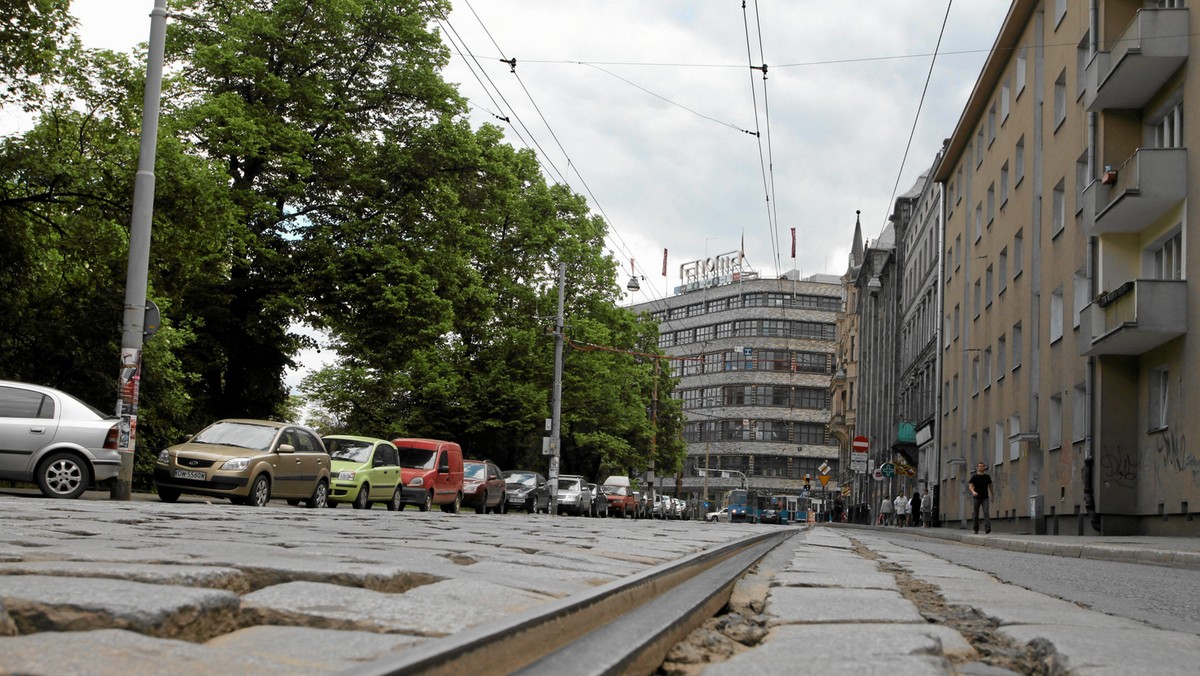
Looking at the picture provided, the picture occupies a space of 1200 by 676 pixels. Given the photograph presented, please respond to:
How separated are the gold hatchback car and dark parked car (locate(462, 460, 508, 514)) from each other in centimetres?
Answer: 1056

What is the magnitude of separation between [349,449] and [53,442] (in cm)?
987

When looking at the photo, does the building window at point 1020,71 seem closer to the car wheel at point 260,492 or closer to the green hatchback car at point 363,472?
the green hatchback car at point 363,472

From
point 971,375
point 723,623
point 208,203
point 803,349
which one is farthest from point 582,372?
point 803,349

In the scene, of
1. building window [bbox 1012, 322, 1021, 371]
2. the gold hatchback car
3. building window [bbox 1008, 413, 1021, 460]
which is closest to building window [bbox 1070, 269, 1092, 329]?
building window [bbox 1008, 413, 1021, 460]

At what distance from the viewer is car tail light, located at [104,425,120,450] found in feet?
56.5

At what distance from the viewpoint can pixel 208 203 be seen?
23.2 m

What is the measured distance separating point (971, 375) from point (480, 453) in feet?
59.7

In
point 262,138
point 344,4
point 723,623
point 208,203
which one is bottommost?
point 723,623

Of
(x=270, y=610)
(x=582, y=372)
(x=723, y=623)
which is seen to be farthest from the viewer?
(x=582, y=372)

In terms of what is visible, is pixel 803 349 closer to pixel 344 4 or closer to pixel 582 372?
pixel 582 372

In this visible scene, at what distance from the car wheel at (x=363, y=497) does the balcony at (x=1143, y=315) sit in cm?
1496

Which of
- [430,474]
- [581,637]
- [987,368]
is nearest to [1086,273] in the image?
[987,368]

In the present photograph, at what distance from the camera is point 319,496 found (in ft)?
74.0

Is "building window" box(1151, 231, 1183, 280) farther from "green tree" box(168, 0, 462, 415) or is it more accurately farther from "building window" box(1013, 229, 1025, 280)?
"green tree" box(168, 0, 462, 415)
